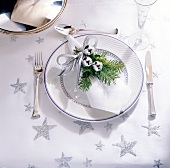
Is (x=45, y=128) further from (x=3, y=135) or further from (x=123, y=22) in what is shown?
(x=123, y=22)

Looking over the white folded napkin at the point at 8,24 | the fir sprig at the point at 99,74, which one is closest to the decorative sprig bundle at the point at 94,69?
the fir sprig at the point at 99,74

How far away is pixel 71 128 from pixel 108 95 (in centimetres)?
10

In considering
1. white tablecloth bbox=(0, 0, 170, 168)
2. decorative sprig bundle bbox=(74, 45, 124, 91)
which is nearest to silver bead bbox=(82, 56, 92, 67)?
decorative sprig bundle bbox=(74, 45, 124, 91)

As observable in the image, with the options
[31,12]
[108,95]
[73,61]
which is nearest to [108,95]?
[108,95]

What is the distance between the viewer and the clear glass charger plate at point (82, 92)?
0.63 metres

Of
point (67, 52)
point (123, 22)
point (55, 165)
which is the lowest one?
point (55, 165)

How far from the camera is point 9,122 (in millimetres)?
652

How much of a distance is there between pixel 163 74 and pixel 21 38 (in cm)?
36

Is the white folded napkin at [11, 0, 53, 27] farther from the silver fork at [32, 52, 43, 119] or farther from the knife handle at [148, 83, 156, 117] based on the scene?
the knife handle at [148, 83, 156, 117]

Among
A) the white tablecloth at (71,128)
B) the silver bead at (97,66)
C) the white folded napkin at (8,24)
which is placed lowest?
the white tablecloth at (71,128)

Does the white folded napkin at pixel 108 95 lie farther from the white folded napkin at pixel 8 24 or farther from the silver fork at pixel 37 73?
the white folded napkin at pixel 8 24

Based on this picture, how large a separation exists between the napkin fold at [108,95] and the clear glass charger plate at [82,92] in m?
0.02

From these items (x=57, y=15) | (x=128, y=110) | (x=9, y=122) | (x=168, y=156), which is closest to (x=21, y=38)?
(x=57, y=15)

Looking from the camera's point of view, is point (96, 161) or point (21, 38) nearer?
point (96, 161)
